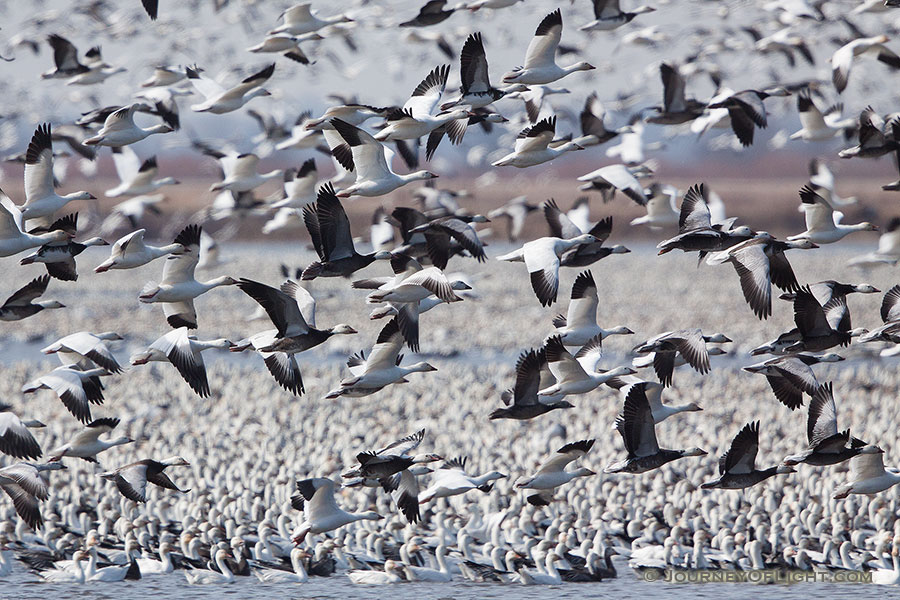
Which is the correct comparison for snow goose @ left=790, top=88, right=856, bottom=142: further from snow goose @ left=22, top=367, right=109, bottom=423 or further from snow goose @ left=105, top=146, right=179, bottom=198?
snow goose @ left=22, top=367, right=109, bottom=423

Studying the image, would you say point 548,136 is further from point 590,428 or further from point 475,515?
point 590,428

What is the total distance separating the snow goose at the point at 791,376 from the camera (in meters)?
8.83

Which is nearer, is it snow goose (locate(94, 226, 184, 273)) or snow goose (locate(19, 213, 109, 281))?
snow goose (locate(19, 213, 109, 281))

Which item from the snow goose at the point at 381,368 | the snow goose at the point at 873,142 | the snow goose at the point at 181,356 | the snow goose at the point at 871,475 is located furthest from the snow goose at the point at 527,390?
the snow goose at the point at 873,142

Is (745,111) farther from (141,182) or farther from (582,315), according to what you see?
(141,182)

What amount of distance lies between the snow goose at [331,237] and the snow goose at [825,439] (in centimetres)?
322

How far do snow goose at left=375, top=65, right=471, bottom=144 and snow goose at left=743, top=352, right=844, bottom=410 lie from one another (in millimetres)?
2912

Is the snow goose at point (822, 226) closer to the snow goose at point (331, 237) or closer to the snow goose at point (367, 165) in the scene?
the snow goose at point (367, 165)

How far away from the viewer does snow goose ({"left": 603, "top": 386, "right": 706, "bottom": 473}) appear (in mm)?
8914

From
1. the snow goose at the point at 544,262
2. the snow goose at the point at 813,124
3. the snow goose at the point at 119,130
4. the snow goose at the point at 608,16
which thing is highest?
the snow goose at the point at 608,16

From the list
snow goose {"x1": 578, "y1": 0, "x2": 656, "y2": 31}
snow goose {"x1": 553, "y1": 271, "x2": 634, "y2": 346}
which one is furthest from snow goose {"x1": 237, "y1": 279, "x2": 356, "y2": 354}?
snow goose {"x1": 578, "y1": 0, "x2": 656, "y2": 31}

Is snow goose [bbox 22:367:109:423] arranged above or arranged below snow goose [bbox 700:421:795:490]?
above

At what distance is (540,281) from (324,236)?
60.0 inches

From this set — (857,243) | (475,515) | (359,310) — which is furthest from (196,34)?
(857,243)
